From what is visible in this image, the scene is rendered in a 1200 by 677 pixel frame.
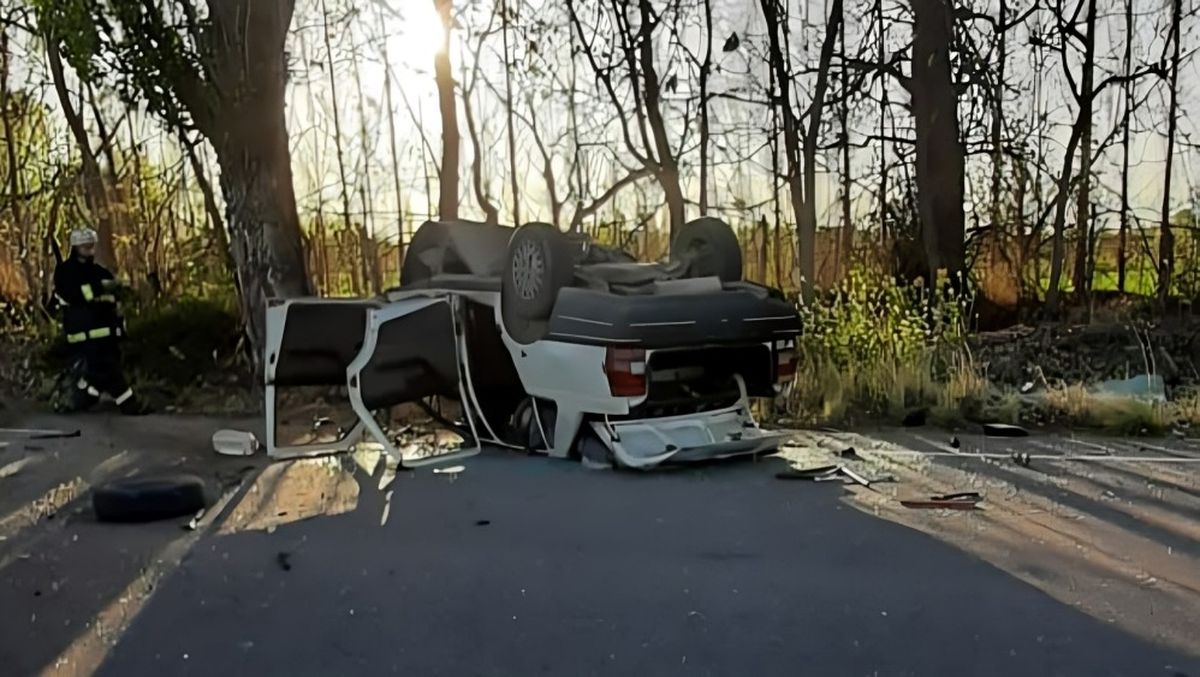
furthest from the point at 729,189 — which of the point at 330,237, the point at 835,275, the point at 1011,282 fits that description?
the point at 330,237

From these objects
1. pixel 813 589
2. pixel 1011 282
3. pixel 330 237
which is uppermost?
pixel 330 237

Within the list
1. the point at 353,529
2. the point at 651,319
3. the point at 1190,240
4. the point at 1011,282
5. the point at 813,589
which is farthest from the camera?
the point at 1011,282

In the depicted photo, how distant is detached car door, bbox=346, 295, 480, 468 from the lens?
676 cm

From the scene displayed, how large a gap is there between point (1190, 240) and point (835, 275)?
12.5 ft

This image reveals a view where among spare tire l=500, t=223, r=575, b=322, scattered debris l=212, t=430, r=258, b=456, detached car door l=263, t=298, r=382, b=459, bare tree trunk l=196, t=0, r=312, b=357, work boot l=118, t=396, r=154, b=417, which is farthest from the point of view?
work boot l=118, t=396, r=154, b=417

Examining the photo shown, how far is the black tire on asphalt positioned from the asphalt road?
62 cm

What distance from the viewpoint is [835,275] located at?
12.2m

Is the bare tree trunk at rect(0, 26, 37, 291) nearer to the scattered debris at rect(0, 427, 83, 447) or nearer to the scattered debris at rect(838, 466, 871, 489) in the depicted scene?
the scattered debris at rect(0, 427, 83, 447)

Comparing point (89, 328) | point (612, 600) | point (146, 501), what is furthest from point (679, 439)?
point (89, 328)

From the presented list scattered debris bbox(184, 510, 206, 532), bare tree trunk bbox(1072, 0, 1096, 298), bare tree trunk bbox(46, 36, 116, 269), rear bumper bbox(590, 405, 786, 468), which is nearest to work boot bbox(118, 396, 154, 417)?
bare tree trunk bbox(46, 36, 116, 269)

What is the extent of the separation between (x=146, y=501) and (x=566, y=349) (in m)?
2.45

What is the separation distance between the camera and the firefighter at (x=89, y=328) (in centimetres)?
984

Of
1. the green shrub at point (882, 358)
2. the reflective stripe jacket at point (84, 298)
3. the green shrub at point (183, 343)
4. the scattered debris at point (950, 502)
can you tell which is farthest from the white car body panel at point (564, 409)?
the green shrub at point (183, 343)

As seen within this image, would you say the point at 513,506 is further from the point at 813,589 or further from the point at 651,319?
the point at 813,589
